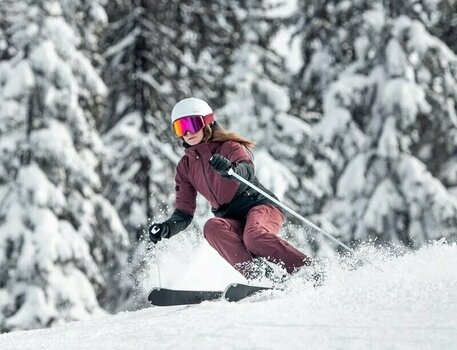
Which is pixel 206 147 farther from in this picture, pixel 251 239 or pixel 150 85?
pixel 150 85

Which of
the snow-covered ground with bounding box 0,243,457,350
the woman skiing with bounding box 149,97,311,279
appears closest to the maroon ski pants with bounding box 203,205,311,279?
the woman skiing with bounding box 149,97,311,279

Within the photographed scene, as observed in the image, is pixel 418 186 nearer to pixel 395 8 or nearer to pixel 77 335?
pixel 395 8

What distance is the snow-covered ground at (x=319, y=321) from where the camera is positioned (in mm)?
3996

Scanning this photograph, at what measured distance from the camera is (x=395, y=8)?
711 inches

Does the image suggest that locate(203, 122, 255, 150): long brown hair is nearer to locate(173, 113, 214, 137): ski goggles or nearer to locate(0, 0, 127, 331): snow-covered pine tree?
locate(173, 113, 214, 137): ski goggles

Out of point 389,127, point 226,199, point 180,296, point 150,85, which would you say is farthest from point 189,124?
point 150,85

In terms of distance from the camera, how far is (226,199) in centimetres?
678

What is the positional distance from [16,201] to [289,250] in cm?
937

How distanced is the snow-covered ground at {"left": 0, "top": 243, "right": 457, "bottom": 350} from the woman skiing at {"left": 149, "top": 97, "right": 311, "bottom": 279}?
63cm

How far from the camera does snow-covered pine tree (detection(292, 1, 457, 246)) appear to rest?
57.0ft

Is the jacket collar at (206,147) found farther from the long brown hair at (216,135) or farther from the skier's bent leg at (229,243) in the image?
the skier's bent leg at (229,243)

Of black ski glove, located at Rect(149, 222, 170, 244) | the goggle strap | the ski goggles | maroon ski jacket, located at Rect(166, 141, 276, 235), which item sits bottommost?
black ski glove, located at Rect(149, 222, 170, 244)

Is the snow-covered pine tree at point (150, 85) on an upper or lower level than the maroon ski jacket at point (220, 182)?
upper

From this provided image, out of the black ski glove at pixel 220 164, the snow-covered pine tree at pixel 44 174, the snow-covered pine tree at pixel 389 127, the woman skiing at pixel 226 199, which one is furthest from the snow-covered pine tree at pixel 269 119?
the black ski glove at pixel 220 164
